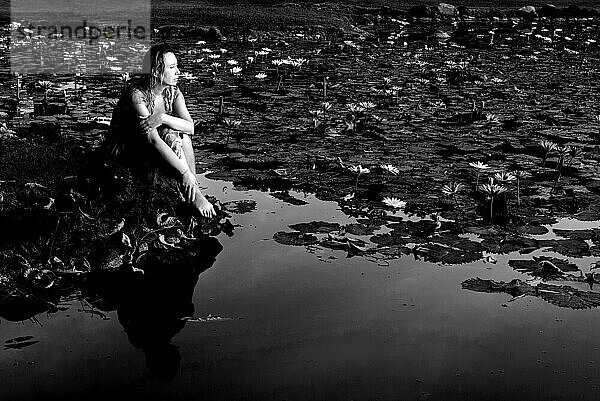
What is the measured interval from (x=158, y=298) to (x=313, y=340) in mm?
1034

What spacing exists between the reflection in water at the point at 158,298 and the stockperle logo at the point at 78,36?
8561mm

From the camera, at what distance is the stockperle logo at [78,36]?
13961 mm

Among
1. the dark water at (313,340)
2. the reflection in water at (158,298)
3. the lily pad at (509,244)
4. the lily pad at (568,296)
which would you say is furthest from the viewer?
the lily pad at (509,244)

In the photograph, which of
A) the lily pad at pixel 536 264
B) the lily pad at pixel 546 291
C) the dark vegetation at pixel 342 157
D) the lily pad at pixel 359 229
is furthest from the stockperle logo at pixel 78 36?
the lily pad at pixel 546 291

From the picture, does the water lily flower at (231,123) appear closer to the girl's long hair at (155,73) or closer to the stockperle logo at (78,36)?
the girl's long hair at (155,73)

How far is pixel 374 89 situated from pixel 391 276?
6.94m

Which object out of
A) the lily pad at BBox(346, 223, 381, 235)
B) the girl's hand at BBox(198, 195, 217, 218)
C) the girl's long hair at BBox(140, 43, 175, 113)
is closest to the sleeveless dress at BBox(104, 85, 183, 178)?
the girl's long hair at BBox(140, 43, 175, 113)

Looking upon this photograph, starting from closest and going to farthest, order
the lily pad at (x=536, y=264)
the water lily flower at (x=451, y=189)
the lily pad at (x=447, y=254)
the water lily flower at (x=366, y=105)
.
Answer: the lily pad at (x=536, y=264), the lily pad at (x=447, y=254), the water lily flower at (x=451, y=189), the water lily flower at (x=366, y=105)

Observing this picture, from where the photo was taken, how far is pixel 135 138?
5.60 m

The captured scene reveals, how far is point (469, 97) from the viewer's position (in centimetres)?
1089

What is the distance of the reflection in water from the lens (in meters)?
4.06

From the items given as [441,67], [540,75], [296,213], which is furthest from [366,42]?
[296,213]

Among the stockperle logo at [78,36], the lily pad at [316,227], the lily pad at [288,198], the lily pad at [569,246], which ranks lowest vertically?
the stockperle logo at [78,36]

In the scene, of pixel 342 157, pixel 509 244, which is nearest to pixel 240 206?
pixel 342 157
